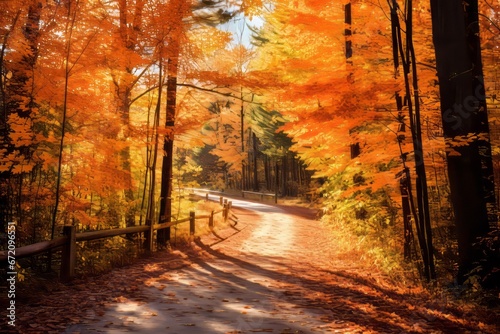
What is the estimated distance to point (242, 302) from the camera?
7117mm

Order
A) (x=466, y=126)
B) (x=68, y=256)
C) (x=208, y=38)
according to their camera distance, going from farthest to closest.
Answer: (x=208, y=38), (x=68, y=256), (x=466, y=126)

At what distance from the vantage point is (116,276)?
8.95 m

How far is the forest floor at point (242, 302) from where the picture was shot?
5594 millimetres

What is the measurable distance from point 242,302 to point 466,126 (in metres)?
5.00

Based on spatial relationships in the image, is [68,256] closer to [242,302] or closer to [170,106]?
[242,302]

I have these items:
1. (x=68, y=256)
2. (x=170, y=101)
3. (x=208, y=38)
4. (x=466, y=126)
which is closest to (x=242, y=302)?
(x=68, y=256)

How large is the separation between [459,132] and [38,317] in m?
7.37

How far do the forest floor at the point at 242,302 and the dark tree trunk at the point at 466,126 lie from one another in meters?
1.39

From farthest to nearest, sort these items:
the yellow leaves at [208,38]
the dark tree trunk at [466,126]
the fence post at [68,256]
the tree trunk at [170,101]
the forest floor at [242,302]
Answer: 1. the yellow leaves at [208,38]
2. the tree trunk at [170,101]
3. the fence post at [68,256]
4. the dark tree trunk at [466,126]
5. the forest floor at [242,302]

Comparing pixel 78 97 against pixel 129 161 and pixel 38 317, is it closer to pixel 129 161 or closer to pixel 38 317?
pixel 129 161

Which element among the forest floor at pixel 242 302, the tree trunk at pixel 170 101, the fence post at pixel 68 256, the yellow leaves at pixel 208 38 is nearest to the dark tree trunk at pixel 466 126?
the forest floor at pixel 242 302

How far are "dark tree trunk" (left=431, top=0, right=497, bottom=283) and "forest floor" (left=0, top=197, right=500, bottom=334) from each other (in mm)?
1391

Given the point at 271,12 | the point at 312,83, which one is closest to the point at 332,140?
the point at 312,83

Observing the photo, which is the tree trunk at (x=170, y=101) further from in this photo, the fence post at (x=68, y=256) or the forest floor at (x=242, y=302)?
the fence post at (x=68, y=256)
